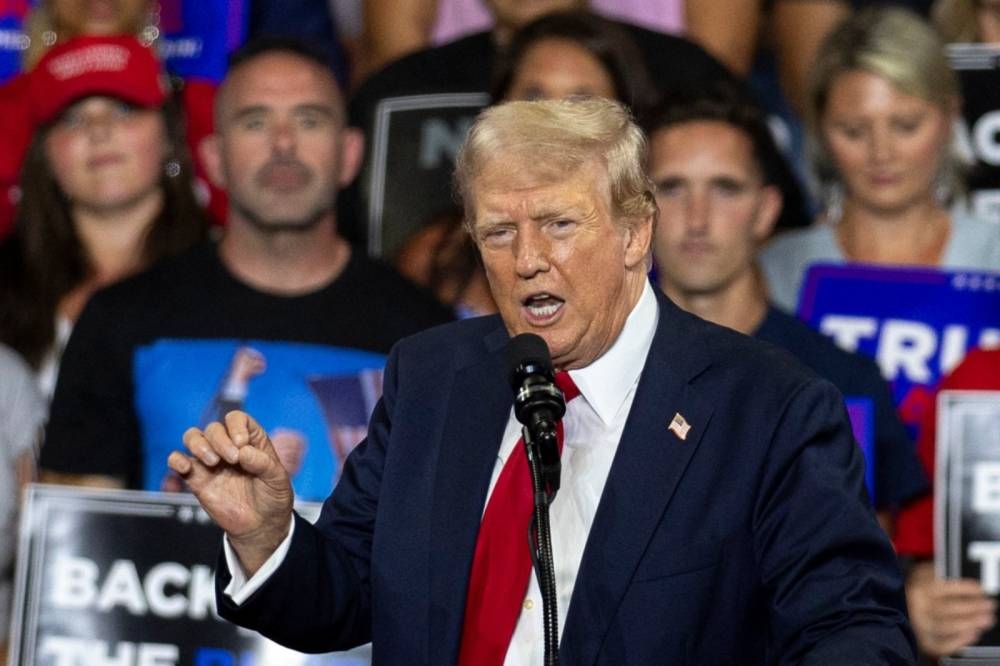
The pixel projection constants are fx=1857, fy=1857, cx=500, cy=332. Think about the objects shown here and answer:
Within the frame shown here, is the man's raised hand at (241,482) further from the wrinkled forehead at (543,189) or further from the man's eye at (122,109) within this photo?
the man's eye at (122,109)

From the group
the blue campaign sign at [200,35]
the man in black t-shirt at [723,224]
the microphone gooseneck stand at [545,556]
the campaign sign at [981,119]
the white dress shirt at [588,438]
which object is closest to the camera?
the microphone gooseneck stand at [545,556]

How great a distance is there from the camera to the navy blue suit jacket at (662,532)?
2.29 meters

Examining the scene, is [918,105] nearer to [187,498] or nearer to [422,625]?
[187,498]

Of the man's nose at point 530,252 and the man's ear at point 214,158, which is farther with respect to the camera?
the man's ear at point 214,158

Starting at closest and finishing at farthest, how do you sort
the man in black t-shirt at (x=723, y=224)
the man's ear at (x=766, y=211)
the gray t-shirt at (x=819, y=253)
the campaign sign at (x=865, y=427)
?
the campaign sign at (x=865, y=427) < the man in black t-shirt at (x=723, y=224) < the man's ear at (x=766, y=211) < the gray t-shirt at (x=819, y=253)

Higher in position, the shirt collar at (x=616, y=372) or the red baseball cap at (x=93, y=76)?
the red baseball cap at (x=93, y=76)

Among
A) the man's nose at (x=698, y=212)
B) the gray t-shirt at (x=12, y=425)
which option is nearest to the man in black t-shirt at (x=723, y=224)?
the man's nose at (x=698, y=212)

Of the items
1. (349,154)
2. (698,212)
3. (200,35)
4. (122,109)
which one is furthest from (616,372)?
(200,35)

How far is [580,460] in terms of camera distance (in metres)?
2.48

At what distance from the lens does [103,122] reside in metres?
5.15

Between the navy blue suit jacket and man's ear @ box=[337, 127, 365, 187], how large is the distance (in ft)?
7.12

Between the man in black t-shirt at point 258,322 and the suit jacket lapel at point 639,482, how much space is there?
179 cm

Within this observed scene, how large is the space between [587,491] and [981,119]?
2.92 m

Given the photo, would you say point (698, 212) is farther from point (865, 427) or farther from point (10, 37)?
point (10, 37)
